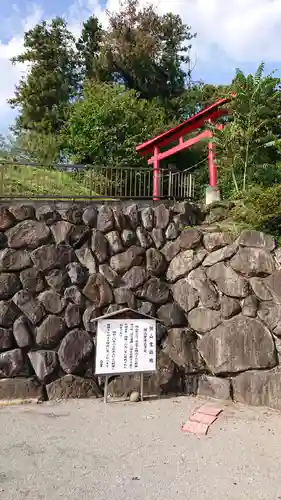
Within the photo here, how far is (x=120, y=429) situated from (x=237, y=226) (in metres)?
3.68

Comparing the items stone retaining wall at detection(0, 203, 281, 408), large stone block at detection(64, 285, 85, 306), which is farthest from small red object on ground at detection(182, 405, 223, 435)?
large stone block at detection(64, 285, 85, 306)

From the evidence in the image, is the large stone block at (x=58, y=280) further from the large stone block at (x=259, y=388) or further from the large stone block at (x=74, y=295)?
the large stone block at (x=259, y=388)

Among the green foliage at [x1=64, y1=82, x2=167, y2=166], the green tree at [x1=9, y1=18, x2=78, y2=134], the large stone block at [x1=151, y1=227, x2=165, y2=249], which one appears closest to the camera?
the large stone block at [x1=151, y1=227, x2=165, y2=249]

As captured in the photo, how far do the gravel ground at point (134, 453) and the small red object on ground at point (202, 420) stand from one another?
0.28 feet

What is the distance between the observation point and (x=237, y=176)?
8.77 m

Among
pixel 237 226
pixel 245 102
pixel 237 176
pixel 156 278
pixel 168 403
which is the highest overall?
pixel 245 102

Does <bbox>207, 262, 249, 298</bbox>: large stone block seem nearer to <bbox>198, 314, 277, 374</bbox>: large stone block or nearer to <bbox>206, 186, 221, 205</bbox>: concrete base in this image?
<bbox>198, 314, 277, 374</bbox>: large stone block

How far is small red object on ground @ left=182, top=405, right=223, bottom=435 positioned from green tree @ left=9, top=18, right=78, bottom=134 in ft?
49.6

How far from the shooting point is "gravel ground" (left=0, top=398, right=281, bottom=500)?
3.19 meters

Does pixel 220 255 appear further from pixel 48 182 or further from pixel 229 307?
pixel 48 182

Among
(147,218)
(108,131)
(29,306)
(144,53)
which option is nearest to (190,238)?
(147,218)

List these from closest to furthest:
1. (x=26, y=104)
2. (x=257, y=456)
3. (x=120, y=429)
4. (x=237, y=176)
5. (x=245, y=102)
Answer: (x=257, y=456), (x=120, y=429), (x=245, y=102), (x=237, y=176), (x=26, y=104)

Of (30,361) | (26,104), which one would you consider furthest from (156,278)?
(26,104)

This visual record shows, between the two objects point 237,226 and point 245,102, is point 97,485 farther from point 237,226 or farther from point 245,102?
point 245,102
